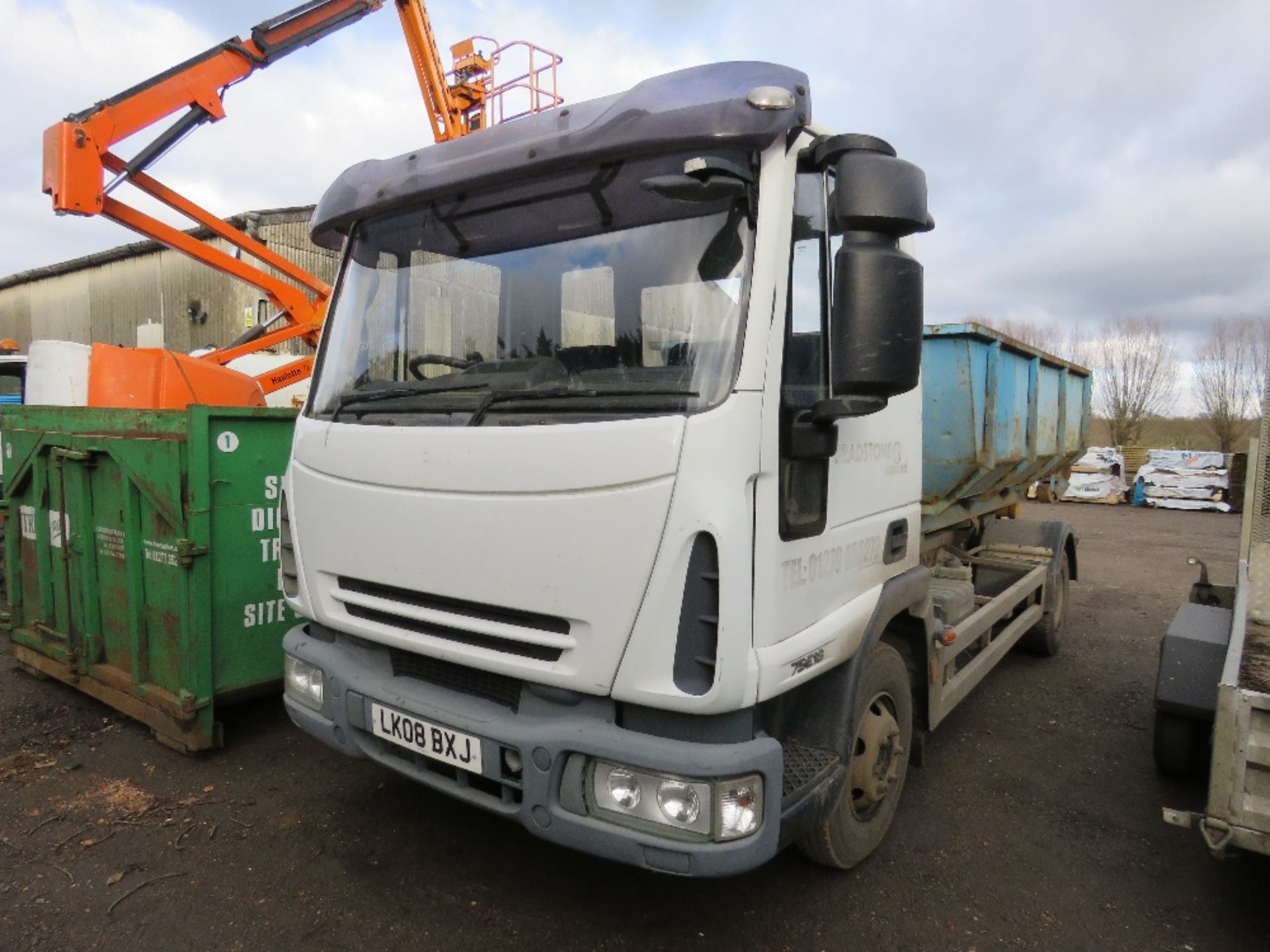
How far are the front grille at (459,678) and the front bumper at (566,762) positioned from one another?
22 millimetres

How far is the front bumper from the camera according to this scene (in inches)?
82.9

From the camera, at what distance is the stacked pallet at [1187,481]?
1814cm

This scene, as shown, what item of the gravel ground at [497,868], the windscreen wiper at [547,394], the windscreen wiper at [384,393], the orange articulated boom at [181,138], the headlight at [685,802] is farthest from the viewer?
the orange articulated boom at [181,138]

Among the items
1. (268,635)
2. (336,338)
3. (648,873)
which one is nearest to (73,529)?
(268,635)

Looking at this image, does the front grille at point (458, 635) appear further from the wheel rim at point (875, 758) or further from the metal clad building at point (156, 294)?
the metal clad building at point (156, 294)

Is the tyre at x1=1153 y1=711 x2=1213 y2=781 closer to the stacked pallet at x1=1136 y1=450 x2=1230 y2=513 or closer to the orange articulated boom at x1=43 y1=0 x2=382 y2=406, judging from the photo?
the orange articulated boom at x1=43 y1=0 x2=382 y2=406

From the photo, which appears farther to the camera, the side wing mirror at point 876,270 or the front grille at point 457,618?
the front grille at point 457,618

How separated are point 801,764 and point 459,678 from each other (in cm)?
115

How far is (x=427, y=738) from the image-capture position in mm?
2504

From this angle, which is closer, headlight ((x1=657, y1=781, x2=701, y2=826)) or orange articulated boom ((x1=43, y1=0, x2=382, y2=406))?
headlight ((x1=657, y1=781, x2=701, y2=826))

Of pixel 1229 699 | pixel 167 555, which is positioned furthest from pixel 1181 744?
pixel 167 555

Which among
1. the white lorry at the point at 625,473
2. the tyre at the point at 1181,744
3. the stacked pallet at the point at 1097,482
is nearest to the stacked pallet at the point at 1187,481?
the stacked pallet at the point at 1097,482

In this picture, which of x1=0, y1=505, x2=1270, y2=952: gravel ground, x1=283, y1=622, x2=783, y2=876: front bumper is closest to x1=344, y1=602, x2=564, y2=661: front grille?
x1=283, y1=622, x2=783, y2=876: front bumper

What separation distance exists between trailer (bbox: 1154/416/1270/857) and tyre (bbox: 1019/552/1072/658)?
1.34 meters
